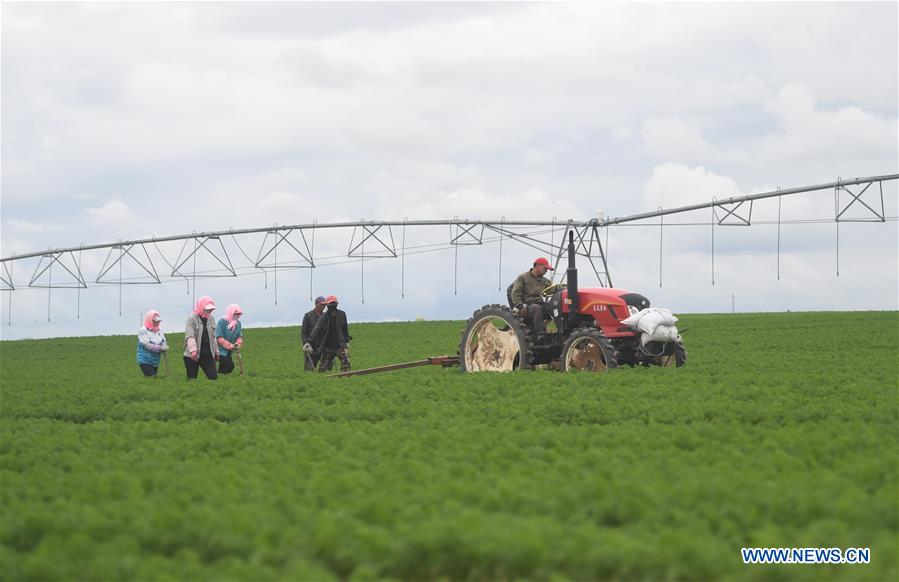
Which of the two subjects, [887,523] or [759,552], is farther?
[887,523]

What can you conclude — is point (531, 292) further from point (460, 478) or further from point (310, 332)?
point (460, 478)

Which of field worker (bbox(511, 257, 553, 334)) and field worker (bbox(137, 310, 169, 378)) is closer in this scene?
field worker (bbox(511, 257, 553, 334))

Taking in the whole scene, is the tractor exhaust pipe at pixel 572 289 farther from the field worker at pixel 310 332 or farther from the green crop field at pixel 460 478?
the field worker at pixel 310 332

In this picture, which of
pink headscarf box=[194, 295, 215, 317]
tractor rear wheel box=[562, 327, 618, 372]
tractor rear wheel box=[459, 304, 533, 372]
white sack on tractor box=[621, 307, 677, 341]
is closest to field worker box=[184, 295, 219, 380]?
pink headscarf box=[194, 295, 215, 317]

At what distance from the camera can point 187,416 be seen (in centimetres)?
1339

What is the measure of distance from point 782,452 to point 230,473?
4217 millimetres

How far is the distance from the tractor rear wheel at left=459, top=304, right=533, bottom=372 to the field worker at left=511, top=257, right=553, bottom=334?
0.19 m

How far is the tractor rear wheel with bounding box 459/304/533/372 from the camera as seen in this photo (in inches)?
636

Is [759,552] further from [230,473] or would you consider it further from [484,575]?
[230,473]

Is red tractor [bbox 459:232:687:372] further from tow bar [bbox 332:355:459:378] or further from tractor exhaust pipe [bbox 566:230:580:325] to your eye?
tow bar [bbox 332:355:459:378]

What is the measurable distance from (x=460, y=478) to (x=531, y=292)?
8.87m

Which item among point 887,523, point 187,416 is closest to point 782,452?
point 887,523

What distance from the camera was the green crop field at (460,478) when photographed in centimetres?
582

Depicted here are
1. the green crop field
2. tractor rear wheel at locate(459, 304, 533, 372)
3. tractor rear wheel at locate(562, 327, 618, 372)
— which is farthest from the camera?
tractor rear wheel at locate(459, 304, 533, 372)
